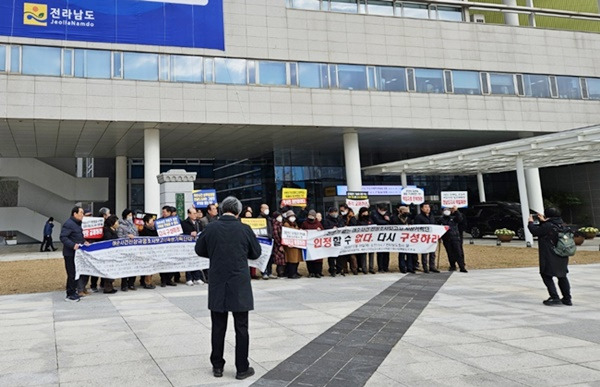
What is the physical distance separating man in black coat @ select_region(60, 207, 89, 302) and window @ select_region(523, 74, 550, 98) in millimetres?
27604

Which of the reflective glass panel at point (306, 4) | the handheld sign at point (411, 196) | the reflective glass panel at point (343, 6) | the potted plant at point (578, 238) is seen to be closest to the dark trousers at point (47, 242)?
the reflective glass panel at point (306, 4)

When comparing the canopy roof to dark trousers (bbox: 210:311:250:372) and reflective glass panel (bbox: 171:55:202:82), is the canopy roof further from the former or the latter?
dark trousers (bbox: 210:311:250:372)

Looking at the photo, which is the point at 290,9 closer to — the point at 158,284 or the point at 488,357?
the point at 158,284

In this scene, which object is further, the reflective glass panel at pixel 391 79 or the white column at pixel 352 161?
the white column at pixel 352 161

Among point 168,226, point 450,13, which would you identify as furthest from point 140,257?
point 450,13

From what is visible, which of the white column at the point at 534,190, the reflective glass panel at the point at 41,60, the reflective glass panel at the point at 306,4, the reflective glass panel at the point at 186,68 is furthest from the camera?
the white column at the point at 534,190

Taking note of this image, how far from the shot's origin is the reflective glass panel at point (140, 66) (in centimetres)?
2154

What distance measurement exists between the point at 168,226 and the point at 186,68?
1345cm

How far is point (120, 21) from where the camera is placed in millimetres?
21234

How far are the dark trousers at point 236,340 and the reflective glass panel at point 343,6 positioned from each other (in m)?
24.8

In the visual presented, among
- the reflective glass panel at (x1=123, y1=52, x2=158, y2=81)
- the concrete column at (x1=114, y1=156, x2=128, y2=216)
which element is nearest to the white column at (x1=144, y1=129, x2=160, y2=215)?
the reflective glass panel at (x1=123, y1=52, x2=158, y2=81)

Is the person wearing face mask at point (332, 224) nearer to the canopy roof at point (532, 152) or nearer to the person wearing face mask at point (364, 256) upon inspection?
the person wearing face mask at point (364, 256)

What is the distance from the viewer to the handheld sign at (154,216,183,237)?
1123 cm

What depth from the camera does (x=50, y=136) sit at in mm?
24391
